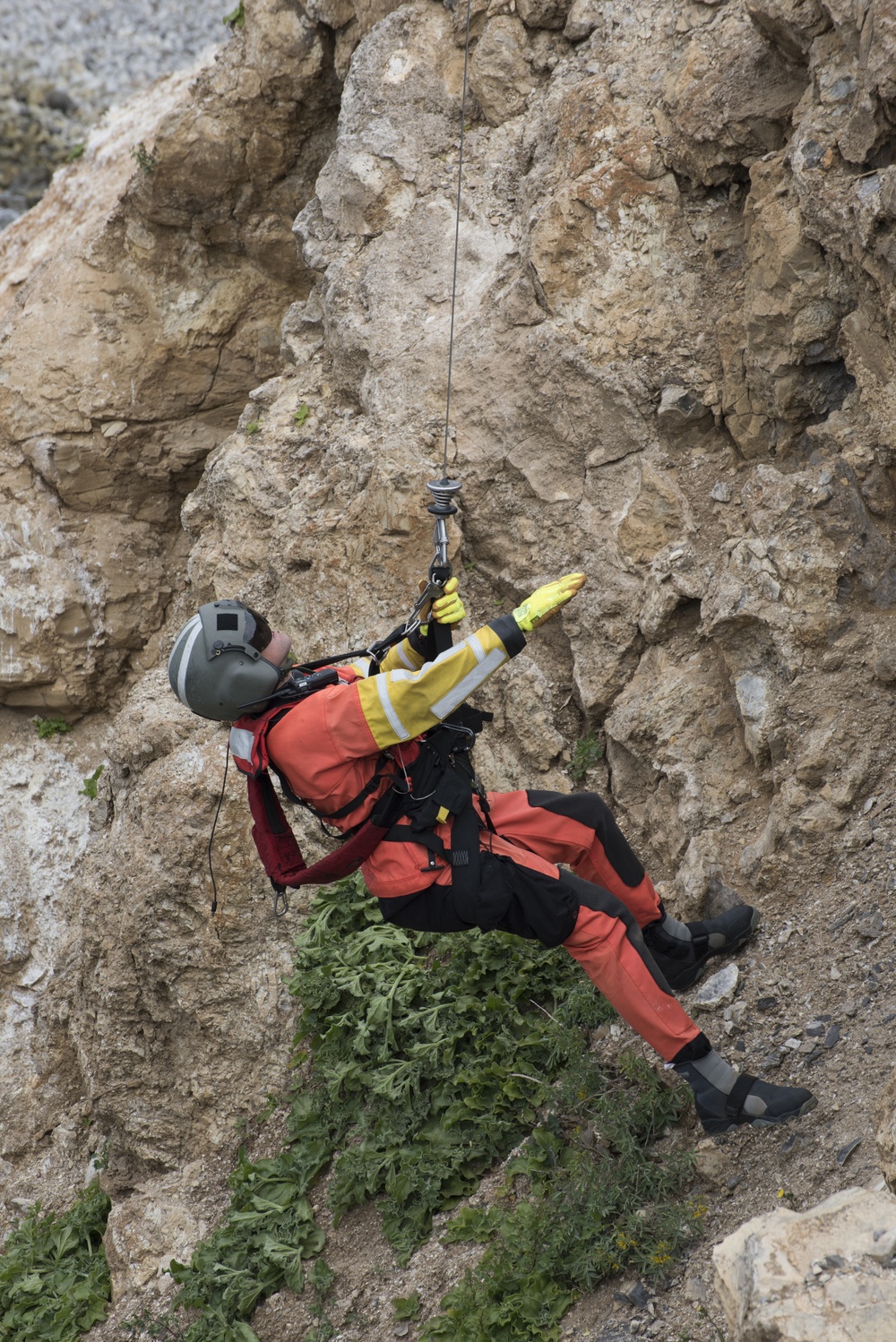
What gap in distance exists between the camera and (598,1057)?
5.12m

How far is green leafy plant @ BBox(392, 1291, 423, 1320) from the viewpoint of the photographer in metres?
4.87

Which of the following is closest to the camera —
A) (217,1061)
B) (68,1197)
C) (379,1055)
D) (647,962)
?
(647,962)

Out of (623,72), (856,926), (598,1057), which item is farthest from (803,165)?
(598,1057)

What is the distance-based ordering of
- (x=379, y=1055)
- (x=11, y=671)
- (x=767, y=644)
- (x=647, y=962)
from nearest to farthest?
(x=647, y=962) → (x=767, y=644) → (x=379, y=1055) → (x=11, y=671)

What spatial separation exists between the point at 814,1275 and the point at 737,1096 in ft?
4.96

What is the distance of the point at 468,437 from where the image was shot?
6.71m

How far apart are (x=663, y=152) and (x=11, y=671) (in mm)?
6533

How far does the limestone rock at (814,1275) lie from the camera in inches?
98.4

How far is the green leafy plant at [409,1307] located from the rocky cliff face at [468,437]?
2.21m

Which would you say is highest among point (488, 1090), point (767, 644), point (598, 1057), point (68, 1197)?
point (767, 644)

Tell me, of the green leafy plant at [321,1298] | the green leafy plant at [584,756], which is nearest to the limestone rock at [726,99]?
the green leafy plant at [584,756]

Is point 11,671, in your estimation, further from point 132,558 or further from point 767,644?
point 767,644

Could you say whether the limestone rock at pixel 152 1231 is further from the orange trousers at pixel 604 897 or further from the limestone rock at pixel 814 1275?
the limestone rock at pixel 814 1275

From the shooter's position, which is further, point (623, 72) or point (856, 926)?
point (623, 72)
